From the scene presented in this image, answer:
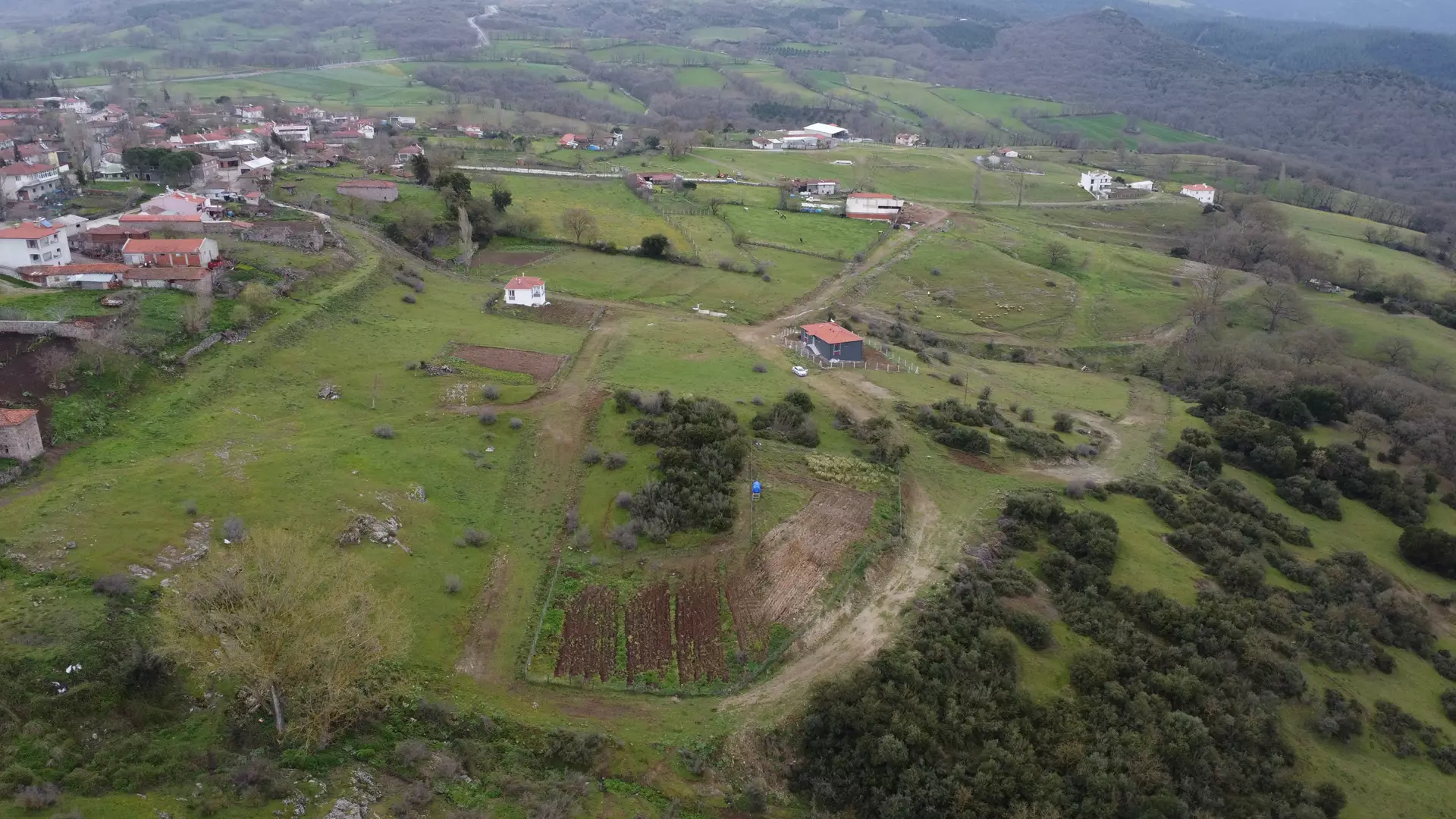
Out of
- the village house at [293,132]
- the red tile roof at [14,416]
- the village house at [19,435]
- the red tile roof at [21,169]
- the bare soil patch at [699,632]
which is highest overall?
the village house at [293,132]

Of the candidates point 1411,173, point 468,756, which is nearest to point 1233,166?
point 1411,173

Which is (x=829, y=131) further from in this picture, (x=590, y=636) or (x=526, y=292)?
(x=590, y=636)

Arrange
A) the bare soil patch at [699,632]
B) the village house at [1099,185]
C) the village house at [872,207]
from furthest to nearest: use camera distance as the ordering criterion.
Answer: the village house at [1099,185]
the village house at [872,207]
the bare soil patch at [699,632]

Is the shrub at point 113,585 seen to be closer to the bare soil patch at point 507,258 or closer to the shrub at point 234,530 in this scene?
the shrub at point 234,530

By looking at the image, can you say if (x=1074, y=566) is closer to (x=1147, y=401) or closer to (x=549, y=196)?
(x=1147, y=401)

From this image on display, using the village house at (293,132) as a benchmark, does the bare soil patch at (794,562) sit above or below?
below

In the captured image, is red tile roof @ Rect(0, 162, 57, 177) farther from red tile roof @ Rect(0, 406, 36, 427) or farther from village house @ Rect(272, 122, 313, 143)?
red tile roof @ Rect(0, 406, 36, 427)

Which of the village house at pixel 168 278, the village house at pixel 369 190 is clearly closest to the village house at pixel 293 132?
the village house at pixel 369 190
